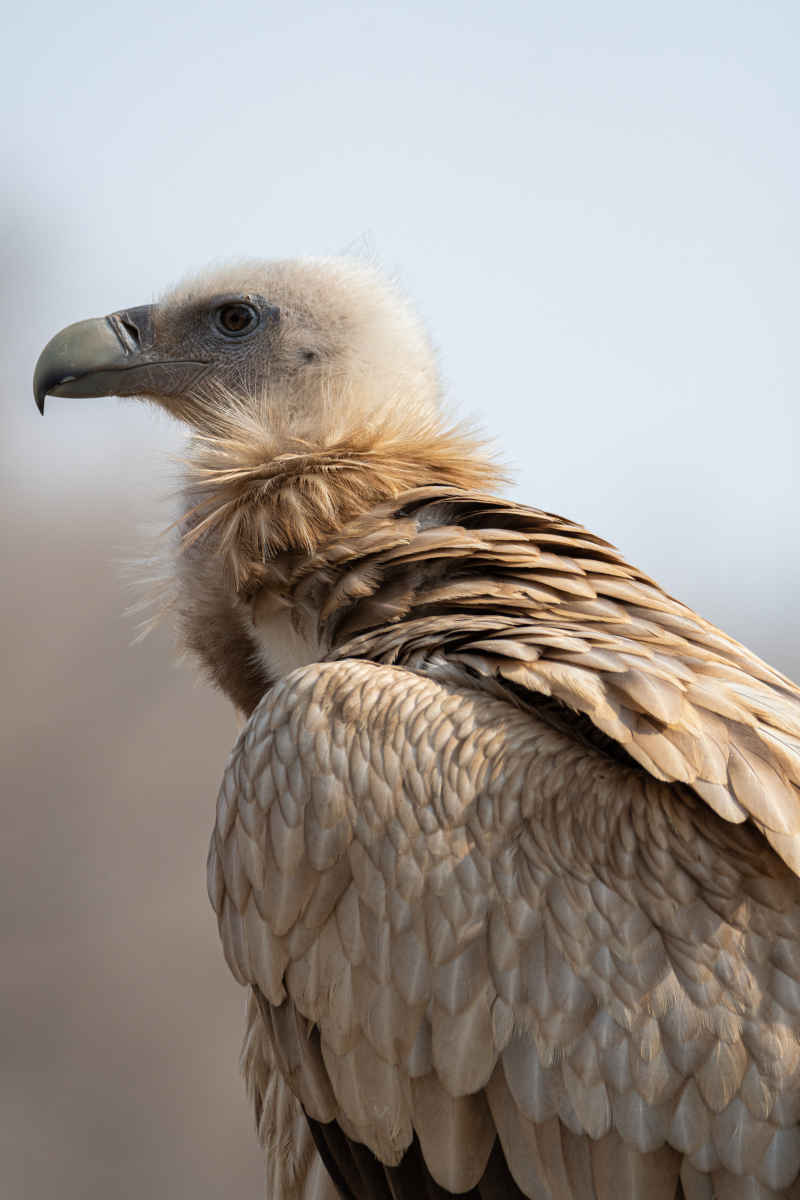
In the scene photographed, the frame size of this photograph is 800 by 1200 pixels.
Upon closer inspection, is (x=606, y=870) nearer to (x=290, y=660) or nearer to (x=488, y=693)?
(x=488, y=693)

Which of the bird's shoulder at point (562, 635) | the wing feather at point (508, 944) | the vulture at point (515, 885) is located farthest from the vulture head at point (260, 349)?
the wing feather at point (508, 944)

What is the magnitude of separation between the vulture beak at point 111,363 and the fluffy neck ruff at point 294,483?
1.33ft

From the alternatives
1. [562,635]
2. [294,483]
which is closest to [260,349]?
[294,483]

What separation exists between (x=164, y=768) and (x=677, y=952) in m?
7.97

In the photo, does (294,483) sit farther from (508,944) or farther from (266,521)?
(508,944)

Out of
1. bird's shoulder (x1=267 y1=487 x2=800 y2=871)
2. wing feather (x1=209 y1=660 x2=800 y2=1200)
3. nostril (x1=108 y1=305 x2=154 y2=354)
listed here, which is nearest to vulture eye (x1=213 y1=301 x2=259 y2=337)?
nostril (x1=108 y1=305 x2=154 y2=354)

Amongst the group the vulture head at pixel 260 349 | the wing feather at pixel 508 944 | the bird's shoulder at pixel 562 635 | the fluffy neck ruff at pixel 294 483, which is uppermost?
the vulture head at pixel 260 349

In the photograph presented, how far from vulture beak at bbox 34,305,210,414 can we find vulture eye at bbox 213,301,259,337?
0.09 meters

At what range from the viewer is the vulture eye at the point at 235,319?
2.80 m

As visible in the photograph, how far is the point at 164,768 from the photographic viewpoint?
30.3 ft

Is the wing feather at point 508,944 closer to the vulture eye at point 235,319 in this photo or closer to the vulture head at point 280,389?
the vulture head at point 280,389

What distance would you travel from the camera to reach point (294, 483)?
2295mm

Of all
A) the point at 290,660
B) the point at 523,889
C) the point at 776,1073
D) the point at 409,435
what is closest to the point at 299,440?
the point at 409,435

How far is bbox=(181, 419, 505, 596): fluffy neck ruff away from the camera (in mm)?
2246
